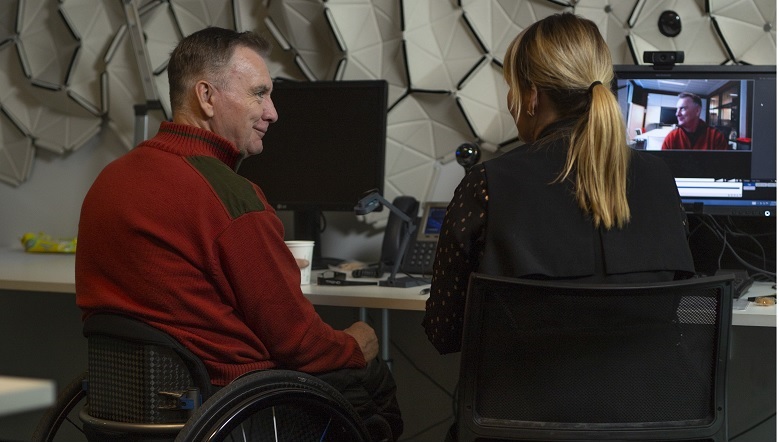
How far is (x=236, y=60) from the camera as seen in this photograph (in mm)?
1896

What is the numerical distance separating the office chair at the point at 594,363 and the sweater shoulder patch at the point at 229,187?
1.53ft

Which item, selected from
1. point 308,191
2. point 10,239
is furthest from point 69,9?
point 308,191

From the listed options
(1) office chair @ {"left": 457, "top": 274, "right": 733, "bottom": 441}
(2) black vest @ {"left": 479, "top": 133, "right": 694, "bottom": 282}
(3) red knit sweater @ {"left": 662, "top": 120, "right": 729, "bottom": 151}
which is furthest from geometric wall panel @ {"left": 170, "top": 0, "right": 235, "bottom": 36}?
(1) office chair @ {"left": 457, "top": 274, "right": 733, "bottom": 441}

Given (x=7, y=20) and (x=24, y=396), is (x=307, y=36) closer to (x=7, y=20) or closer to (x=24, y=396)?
(x=7, y=20)

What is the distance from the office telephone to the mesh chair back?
1002 millimetres

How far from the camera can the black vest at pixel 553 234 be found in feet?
4.68

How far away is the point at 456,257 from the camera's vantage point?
1.53 m

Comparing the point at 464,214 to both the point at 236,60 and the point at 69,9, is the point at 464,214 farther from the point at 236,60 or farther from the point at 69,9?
the point at 69,9

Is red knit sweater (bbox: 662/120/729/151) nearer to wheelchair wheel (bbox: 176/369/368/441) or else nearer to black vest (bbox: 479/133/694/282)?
black vest (bbox: 479/133/694/282)

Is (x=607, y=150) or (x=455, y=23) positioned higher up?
(x=455, y=23)

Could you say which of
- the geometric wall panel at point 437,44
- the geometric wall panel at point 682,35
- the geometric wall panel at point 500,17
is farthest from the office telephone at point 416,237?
the geometric wall panel at point 682,35

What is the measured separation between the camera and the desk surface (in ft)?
6.04

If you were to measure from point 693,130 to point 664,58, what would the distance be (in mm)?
199

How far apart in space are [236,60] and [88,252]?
1.71 ft
